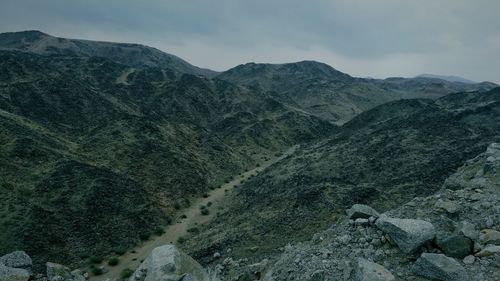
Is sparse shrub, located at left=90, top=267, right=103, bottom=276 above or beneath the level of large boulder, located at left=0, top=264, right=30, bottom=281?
beneath

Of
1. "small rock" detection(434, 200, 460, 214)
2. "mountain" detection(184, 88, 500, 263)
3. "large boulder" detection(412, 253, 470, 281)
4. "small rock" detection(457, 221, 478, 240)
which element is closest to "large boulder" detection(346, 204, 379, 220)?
"small rock" detection(434, 200, 460, 214)

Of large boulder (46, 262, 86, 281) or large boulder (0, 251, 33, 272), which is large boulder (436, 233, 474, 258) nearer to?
large boulder (46, 262, 86, 281)

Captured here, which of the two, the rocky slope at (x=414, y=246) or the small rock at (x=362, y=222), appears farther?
the small rock at (x=362, y=222)

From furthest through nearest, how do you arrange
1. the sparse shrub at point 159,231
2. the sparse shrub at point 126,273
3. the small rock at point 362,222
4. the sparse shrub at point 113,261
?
the sparse shrub at point 159,231 → the sparse shrub at point 113,261 → the sparse shrub at point 126,273 → the small rock at point 362,222

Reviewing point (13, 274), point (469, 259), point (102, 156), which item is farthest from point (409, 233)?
point (102, 156)

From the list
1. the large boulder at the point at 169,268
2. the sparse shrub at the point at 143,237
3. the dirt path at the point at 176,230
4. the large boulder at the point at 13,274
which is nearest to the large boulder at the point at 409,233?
the large boulder at the point at 169,268

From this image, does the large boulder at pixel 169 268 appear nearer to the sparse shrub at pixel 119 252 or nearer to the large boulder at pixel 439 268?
the large boulder at pixel 439 268
